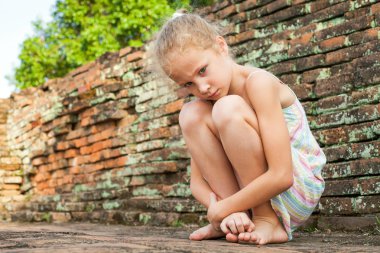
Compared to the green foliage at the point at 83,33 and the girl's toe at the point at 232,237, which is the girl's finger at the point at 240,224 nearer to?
the girl's toe at the point at 232,237

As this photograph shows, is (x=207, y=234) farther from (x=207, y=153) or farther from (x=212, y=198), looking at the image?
(x=207, y=153)

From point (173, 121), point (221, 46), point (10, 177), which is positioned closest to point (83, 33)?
point (10, 177)

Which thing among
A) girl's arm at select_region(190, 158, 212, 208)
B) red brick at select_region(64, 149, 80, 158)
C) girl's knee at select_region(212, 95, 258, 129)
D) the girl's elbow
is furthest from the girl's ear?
red brick at select_region(64, 149, 80, 158)

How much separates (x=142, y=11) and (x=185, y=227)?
1194 cm

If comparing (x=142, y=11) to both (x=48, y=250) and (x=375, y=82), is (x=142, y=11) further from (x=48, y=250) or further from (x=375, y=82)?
(x=48, y=250)

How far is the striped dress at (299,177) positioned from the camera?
2.38 metres

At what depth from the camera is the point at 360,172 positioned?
2.97m

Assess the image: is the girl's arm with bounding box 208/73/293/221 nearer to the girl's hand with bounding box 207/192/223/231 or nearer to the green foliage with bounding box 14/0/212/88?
the girl's hand with bounding box 207/192/223/231

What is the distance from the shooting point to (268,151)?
222 centimetres

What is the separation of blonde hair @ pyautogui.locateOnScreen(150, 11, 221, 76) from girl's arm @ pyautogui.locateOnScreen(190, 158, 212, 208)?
476 millimetres

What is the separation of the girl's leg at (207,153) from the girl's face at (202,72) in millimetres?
91

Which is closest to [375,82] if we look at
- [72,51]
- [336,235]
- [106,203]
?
[336,235]

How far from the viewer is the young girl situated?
223 cm

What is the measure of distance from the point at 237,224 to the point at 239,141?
1.05 feet
